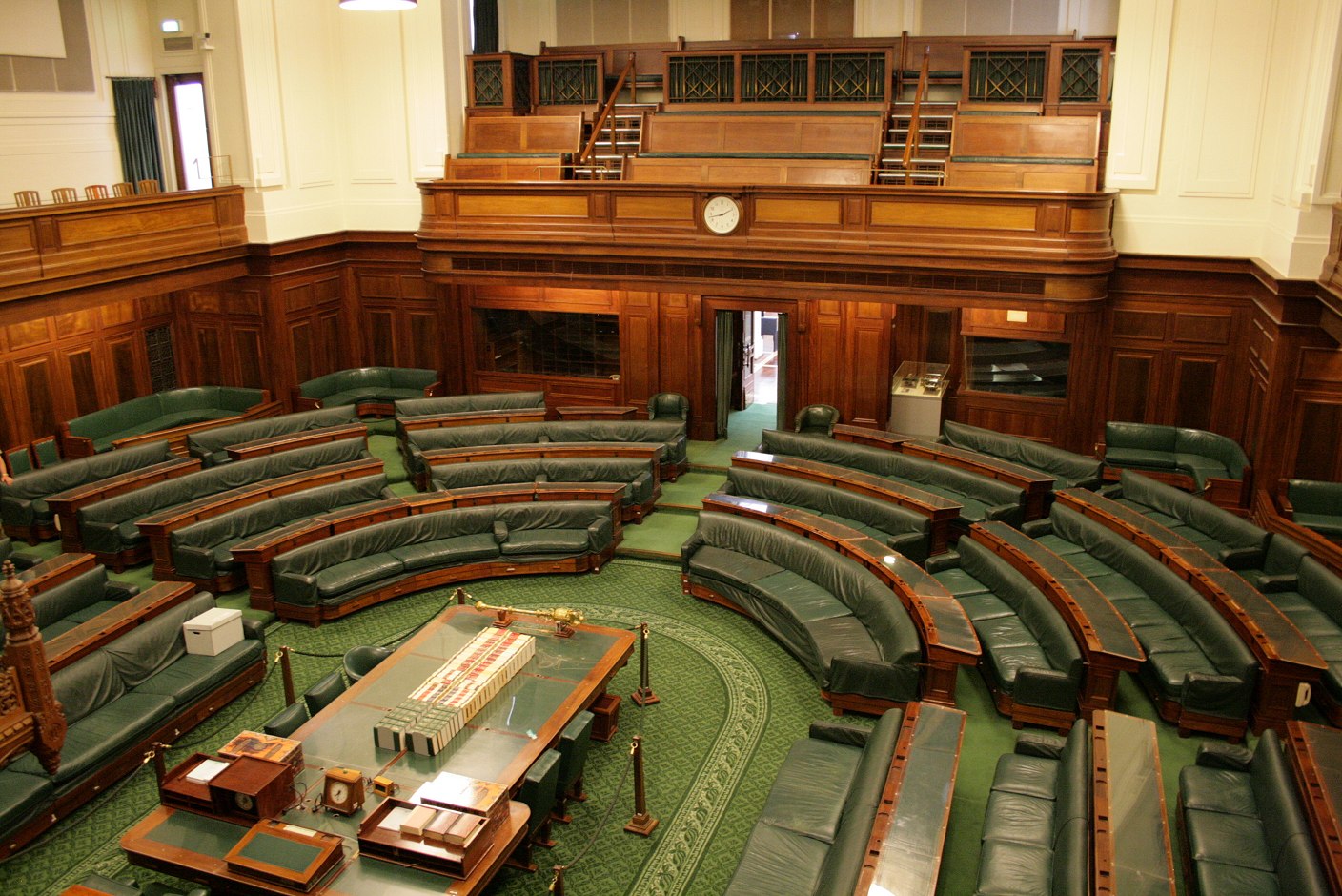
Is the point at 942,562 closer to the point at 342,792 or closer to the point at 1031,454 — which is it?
the point at 1031,454

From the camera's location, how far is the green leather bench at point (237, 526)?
1018cm

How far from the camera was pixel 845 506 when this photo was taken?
36.3 ft

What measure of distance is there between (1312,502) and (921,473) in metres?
3.67

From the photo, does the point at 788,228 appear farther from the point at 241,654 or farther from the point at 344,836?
the point at 344,836

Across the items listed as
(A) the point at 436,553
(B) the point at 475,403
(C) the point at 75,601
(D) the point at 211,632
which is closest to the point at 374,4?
(B) the point at 475,403

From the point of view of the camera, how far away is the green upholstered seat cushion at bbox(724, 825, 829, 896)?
19.3 ft

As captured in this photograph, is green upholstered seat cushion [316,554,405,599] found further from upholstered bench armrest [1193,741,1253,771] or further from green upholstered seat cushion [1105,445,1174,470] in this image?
green upholstered seat cushion [1105,445,1174,470]

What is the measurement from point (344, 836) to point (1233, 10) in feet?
38.5

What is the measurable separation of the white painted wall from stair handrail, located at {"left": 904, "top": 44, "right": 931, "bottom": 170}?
10.8 m

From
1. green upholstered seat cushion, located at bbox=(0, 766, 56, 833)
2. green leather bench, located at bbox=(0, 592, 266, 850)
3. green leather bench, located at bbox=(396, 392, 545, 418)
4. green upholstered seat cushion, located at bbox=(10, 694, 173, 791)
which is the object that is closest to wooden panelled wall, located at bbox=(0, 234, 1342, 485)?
green leather bench, located at bbox=(396, 392, 545, 418)

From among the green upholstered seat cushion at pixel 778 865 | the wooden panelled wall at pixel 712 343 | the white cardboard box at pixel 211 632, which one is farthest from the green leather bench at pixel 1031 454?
the white cardboard box at pixel 211 632

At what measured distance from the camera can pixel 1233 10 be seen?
11602 mm

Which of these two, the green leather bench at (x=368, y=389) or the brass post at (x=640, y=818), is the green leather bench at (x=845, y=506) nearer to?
the brass post at (x=640, y=818)

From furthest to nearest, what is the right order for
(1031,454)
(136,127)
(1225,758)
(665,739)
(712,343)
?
(136,127), (712,343), (1031,454), (665,739), (1225,758)
